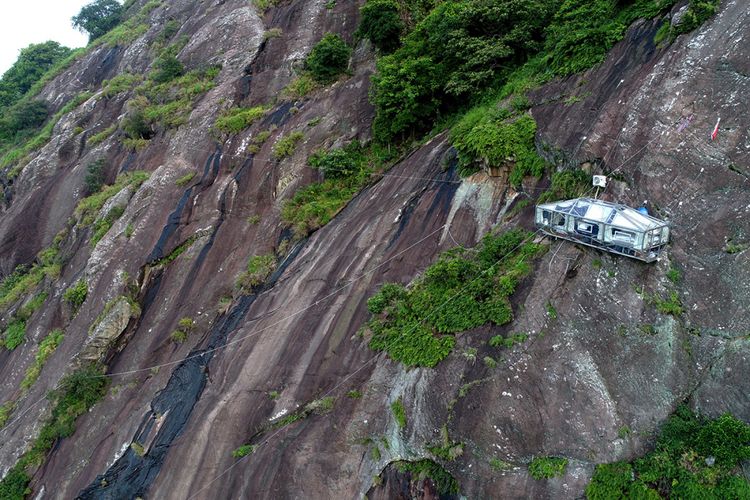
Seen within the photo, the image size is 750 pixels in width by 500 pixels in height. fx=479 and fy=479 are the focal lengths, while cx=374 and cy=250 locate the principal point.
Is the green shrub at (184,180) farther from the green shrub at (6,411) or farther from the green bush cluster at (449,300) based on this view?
the green bush cluster at (449,300)

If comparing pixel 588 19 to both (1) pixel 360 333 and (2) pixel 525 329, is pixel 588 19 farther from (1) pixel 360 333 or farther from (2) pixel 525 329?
(1) pixel 360 333

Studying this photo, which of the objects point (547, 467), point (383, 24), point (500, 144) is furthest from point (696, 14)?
point (383, 24)

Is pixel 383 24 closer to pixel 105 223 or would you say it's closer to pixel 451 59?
pixel 451 59

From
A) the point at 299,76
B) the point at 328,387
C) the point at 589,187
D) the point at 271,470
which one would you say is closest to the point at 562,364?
the point at 589,187

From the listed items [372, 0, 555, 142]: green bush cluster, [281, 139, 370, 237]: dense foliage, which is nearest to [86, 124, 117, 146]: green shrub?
[281, 139, 370, 237]: dense foliage

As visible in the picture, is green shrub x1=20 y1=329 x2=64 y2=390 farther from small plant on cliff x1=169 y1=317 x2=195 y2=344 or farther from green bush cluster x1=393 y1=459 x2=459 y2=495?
green bush cluster x1=393 y1=459 x2=459 y2=495

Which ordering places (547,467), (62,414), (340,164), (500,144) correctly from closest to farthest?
(547,467) → (500,144) → (62,414) → (340,164)
